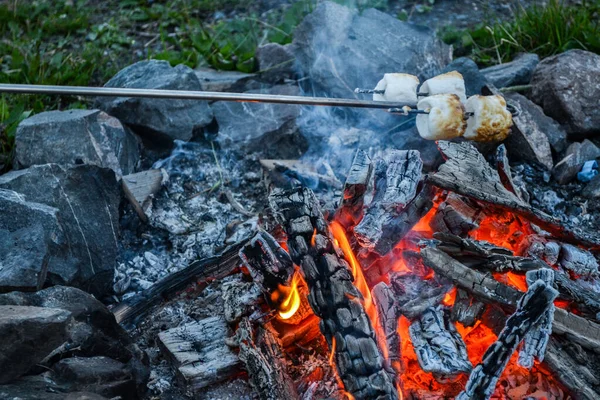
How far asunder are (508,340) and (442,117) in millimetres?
995

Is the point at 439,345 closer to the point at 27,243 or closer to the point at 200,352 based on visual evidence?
the point at 200,352

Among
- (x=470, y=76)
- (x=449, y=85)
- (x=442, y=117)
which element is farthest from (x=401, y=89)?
(x=470, y=76)

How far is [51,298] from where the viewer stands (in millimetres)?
2594

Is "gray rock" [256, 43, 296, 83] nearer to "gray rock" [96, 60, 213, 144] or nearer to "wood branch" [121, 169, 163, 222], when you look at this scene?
"gray rock" [96, 60, 213, 144]

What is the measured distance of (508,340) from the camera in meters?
2.31

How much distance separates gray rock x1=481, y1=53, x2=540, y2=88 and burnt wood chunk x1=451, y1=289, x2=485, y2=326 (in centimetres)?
195

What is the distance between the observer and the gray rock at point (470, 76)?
386cm

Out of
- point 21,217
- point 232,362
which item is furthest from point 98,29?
point 232,362

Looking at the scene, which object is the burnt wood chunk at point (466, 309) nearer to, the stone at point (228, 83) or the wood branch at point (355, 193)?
the wood branch at point (355, 193)

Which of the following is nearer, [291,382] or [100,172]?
[291,382]

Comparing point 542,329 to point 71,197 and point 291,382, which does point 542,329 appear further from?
point 71,197

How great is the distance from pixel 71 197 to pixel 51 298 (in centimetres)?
76

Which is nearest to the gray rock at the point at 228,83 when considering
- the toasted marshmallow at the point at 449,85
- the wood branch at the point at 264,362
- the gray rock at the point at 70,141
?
the gray rock at the point at 70,141

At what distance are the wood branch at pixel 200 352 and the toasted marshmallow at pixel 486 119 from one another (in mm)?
1392
